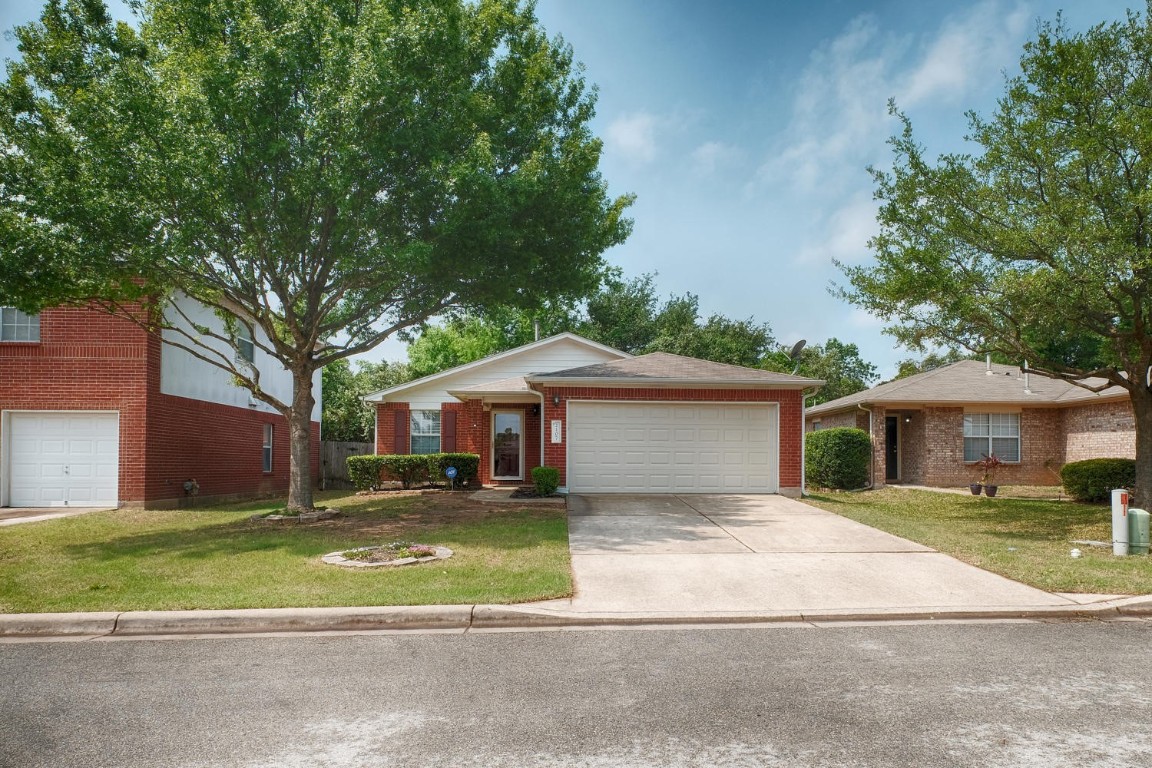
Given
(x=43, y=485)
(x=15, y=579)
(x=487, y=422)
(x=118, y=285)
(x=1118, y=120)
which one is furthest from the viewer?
(x=487, y=422)

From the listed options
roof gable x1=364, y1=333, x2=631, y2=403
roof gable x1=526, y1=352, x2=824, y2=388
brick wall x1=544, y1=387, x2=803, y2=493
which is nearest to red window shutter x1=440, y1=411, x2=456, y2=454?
roof gable x1=364, y1=333, x2=631, y2=403

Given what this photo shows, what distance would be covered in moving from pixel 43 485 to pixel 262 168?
9.16 metres

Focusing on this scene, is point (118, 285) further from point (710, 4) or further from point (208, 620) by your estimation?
point (710, 4)

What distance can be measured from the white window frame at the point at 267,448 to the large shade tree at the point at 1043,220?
1776 cm

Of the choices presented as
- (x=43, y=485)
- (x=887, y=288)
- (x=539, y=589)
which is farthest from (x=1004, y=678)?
(x=43, y=485)

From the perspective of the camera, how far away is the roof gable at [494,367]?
23734mm

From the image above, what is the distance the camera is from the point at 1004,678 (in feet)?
17.1

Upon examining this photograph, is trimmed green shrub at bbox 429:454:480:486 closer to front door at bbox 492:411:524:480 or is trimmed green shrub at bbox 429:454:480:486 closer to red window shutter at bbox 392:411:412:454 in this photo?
front door at bbox 492:411:524:480

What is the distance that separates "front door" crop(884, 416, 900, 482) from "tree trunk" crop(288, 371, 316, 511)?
18137 mm

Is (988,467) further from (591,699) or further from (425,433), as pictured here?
(591,699)

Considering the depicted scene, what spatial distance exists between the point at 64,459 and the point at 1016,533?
18.6m

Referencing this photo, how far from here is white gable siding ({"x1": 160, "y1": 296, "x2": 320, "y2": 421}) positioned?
675 inches

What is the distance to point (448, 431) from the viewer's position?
2372 cm

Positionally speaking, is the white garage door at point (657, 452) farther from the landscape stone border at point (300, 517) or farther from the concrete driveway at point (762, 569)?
the landscape stone border at point (300, 517)
